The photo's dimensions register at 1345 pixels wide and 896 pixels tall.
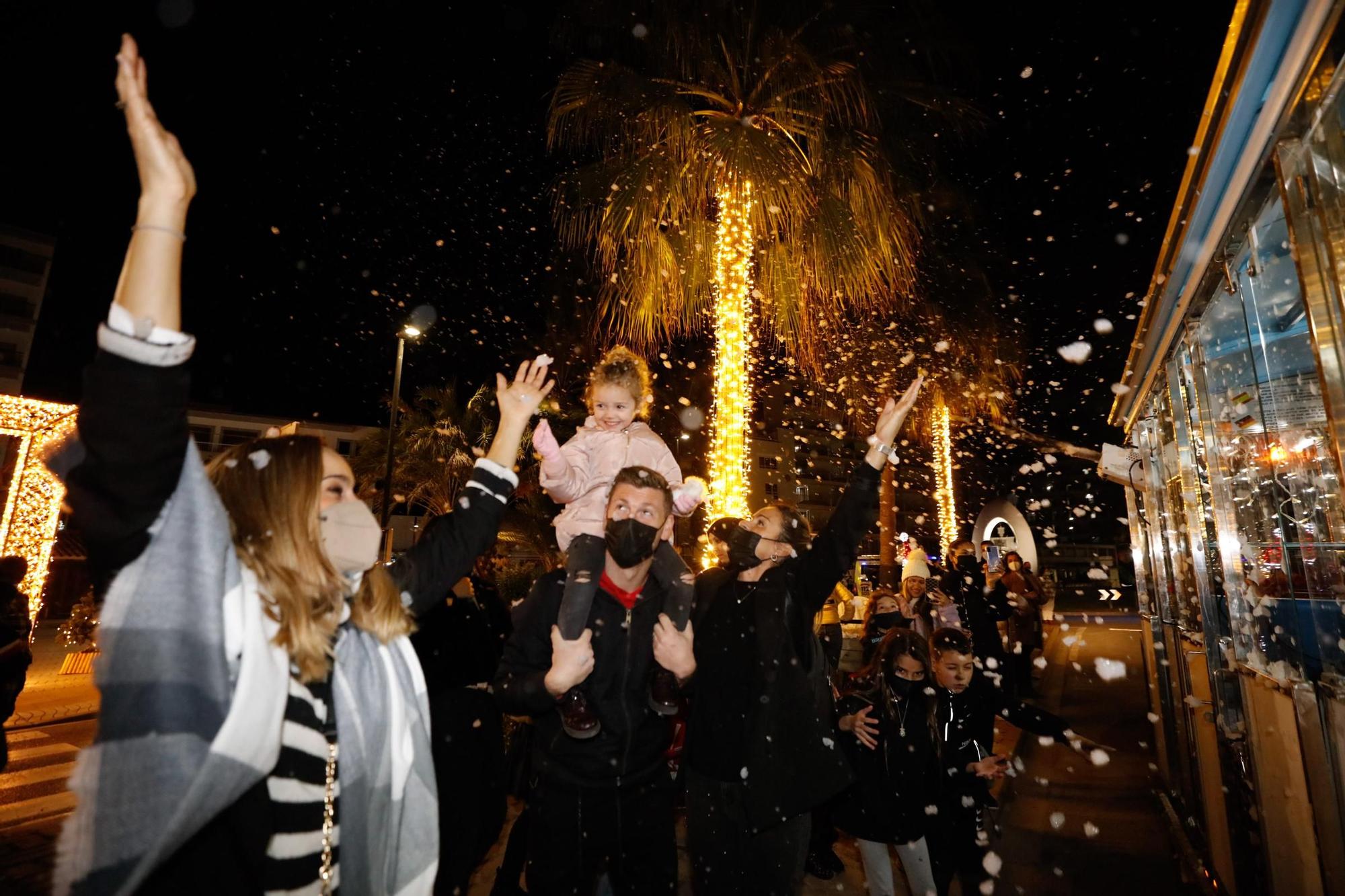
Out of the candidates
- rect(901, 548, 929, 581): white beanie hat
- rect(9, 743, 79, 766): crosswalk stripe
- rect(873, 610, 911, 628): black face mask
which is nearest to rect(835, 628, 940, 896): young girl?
rect(873, 610, 911, 628): black face mask

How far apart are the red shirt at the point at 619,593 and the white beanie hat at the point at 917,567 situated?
5.99 m

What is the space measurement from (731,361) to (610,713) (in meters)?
4.93

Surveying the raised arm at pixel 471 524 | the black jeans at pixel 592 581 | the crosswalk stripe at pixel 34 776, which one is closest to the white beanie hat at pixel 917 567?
the black jeans at pixel 592 581

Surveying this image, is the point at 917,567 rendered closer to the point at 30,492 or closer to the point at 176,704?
the point at 176,704

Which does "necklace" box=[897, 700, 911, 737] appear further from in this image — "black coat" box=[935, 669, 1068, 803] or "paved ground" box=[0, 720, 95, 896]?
"paved ground" box=[0, 720, 95, 896]

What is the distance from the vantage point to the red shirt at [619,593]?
102 inches

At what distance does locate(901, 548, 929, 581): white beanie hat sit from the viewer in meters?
7.75

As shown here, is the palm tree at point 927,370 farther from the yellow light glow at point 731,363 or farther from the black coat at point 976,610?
the black coat at point 976,610

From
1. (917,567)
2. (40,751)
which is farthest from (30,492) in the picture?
(917,567)

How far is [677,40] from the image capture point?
684 centimetres

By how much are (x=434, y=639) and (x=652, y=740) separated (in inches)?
76.4

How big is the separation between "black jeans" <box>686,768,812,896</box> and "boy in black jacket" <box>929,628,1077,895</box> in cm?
136

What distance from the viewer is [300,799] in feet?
4.71

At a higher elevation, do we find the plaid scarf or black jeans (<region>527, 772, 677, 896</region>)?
the plaid scarf
